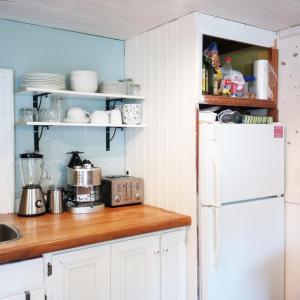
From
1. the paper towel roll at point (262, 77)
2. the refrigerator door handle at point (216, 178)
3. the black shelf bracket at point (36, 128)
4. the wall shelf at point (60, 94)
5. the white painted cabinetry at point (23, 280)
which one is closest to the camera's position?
the white painted cabinetry at point (23, 280)

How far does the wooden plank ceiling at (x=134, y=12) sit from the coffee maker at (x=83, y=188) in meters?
0.93

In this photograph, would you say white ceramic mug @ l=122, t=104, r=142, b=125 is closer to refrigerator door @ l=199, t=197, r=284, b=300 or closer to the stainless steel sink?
refrigerator door @ l=199, t=197, r=284, b=300

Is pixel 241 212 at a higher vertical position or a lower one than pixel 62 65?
lower

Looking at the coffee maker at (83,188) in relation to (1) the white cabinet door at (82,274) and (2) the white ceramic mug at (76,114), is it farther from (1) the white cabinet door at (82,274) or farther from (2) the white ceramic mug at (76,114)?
(1) the white cabinet door at (82,274)

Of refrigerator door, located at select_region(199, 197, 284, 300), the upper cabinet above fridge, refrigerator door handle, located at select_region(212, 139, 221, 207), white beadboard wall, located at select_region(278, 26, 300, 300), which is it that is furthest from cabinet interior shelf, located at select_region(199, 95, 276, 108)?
refrigerator door, located at select_region(199, 197, 284, 300)

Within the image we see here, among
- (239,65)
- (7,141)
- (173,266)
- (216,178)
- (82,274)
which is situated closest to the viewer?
(82,274)

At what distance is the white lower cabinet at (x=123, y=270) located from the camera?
1.88m

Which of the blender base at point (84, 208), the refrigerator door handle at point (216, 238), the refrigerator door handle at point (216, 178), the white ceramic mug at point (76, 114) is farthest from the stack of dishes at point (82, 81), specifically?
the refrigerator door handle at point (216, 238)

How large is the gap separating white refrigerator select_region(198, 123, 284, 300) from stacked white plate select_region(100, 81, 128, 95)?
72 centimetres

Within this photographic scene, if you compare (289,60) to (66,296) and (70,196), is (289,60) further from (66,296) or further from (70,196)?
(66,296)

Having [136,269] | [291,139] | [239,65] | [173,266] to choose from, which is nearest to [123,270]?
[136,269]

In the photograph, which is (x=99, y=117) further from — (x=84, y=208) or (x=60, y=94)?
(x=84, y=208)

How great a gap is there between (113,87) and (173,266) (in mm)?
1263

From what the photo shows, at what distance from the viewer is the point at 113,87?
2.61 metres
